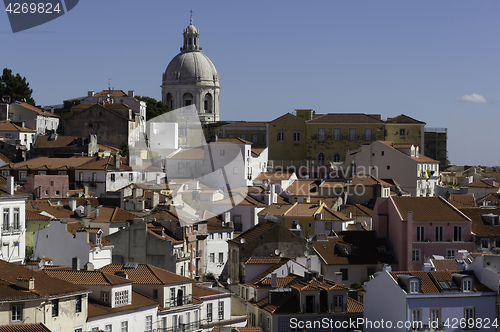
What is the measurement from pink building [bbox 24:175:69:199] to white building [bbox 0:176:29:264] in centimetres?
2503

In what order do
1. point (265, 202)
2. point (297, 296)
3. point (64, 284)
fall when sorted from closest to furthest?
point (64, 284), point (297, 296), point (265, 202)

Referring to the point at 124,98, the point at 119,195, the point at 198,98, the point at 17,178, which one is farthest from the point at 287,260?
the point at 198,98

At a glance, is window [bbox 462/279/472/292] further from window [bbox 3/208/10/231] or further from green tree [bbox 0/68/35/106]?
green tree [bbox 0/68/35/106]

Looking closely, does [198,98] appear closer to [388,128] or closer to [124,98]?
[124,98]

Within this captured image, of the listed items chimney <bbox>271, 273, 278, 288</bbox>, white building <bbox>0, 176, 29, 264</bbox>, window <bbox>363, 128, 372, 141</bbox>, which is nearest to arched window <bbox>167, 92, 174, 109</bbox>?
window <bbox>363, 128, 372, 141</bbox>

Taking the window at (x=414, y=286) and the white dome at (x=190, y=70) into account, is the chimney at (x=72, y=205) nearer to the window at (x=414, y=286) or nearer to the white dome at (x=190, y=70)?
the window at (x=414, y=286)

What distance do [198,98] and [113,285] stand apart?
81.6 meters

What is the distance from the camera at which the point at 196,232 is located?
1791 inches

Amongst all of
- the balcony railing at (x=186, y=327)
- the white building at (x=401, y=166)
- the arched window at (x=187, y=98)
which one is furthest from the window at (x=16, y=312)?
the arched window at (x=187, y=98)

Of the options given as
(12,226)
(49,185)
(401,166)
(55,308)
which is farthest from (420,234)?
(401,166)

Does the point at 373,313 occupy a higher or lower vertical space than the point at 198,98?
lower

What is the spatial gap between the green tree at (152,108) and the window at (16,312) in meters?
66.6

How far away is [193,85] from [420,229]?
6965 cm

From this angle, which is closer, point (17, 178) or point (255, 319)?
point (255, 319)
